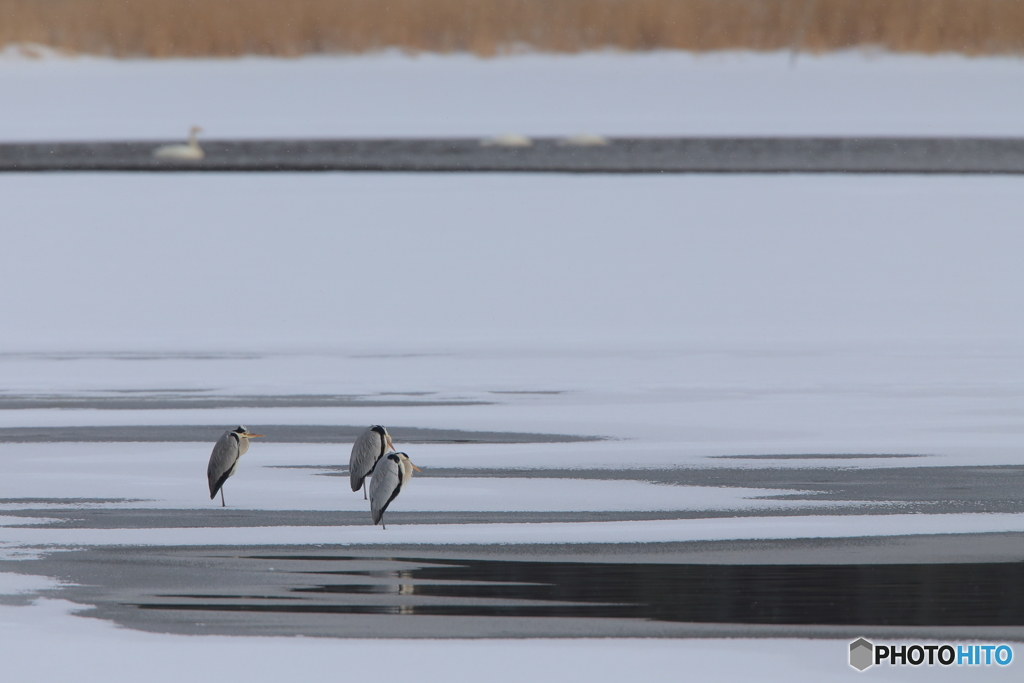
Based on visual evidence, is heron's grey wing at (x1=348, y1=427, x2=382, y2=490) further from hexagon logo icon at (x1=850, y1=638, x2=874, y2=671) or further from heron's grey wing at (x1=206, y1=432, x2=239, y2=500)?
hexagon logo icon at (x1=850, y1=638, x2=874, y2=671)

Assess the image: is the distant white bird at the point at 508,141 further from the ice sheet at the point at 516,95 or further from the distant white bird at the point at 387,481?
the distant white bird at the point at 387,481

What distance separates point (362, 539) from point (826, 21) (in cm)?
2974

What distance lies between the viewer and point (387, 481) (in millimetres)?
7145

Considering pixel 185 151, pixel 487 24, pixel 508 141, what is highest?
pixel 487 24

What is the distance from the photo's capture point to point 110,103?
31.5m

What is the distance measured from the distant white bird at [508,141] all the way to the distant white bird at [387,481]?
19613 millimetres

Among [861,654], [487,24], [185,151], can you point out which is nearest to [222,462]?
[861,654]

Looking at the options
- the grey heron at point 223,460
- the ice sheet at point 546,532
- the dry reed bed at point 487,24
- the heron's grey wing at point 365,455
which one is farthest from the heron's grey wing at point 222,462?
the dry reed bed at point 487,24

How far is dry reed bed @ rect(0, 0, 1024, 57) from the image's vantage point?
33969 mm

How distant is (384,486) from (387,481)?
30 millimetres

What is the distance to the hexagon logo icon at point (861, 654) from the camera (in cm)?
558

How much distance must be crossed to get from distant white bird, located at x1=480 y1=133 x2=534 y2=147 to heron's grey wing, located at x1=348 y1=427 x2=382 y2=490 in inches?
753

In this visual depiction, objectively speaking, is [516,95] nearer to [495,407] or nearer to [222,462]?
[495,407]

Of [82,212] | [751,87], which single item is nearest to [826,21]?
[751,87]
